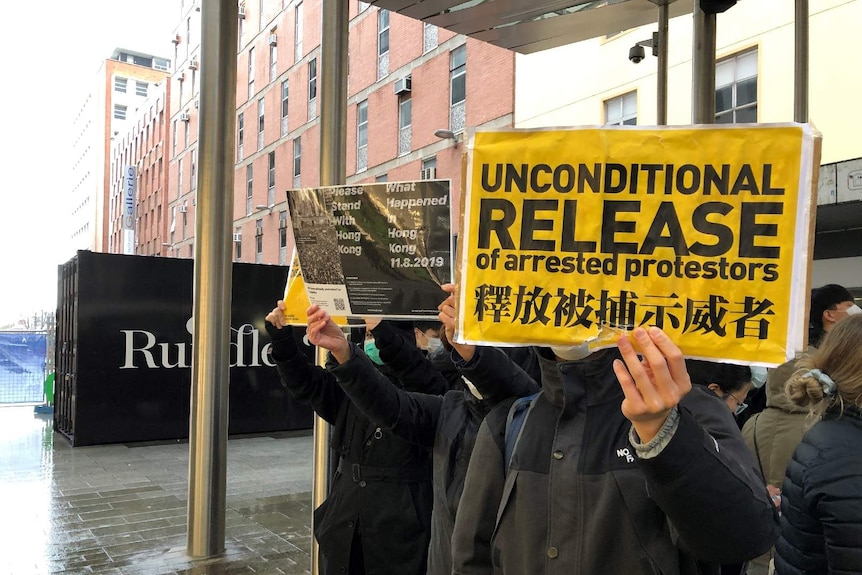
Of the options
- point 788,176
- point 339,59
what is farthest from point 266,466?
point 788,176

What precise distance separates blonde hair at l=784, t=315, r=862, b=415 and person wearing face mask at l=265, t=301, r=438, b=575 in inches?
65.7

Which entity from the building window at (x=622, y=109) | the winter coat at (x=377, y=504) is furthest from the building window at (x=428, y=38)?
the winter coat at (x=377, y=504)

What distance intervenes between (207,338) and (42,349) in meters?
13.0

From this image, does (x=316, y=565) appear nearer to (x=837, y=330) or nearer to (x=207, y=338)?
(x=207, y=338)

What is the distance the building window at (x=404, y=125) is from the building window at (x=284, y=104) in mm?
9890

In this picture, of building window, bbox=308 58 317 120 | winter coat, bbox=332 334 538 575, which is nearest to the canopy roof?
winter coat, bbox=332 334 538 575

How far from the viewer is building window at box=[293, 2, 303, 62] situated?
3281 centimetres

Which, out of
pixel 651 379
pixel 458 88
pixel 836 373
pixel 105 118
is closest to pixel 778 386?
pixel 836 373

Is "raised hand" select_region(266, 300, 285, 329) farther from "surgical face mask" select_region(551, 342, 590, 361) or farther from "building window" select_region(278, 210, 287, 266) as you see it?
"building window" select_region(278, 210, 287, 266)

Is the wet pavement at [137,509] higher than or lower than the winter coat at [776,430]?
lower

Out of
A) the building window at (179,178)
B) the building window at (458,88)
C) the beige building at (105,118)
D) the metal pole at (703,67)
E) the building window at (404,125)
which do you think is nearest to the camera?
the metal pole at (703,67)

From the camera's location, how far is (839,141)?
1152cm

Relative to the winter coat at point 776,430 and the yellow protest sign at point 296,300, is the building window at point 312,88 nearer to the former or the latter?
the yellow protest sign at point 296,300

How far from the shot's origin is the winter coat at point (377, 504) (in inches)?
137
